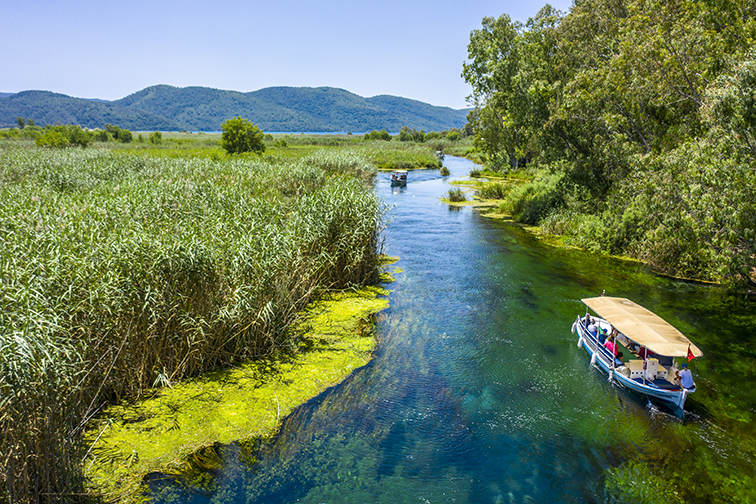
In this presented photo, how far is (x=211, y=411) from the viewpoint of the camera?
31.9 feet

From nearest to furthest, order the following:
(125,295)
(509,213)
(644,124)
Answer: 1. (125,295)
2. (644,124)
3. (509,213)

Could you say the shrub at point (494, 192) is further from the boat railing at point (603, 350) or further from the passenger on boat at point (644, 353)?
the passenger on boat at point (644, 353)

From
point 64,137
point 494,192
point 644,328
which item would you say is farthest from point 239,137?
point 644,328

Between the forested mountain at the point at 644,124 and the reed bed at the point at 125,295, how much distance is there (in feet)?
39.8

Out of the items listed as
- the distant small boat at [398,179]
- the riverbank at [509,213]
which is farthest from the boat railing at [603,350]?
the distant small boat at [398,179]

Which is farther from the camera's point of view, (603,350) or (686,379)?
(603,350)

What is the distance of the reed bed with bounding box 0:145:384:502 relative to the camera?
6.20 m

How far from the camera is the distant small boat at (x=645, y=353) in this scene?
10.7 meters

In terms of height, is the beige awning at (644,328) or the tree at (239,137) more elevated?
the tree at (239,137)

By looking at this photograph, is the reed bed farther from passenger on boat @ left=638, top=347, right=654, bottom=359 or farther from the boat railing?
passenger on boat @ left=638, top=347, right=654, bottom=359

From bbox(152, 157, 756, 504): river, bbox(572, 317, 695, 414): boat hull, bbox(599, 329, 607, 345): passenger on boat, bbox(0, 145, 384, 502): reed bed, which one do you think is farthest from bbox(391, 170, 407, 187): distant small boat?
bbox(599, 329, 607, 345): passenger on boat

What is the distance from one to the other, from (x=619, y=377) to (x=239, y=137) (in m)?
49.9

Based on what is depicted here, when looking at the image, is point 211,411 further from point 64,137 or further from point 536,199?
point 64,137

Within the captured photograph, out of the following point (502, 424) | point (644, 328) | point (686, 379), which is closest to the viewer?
point (502, 424)
